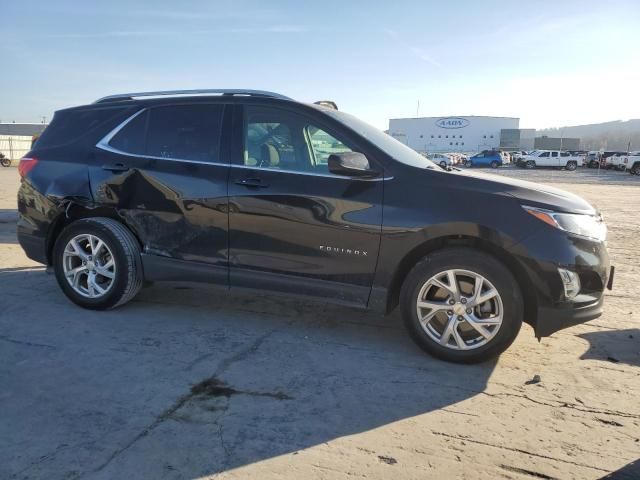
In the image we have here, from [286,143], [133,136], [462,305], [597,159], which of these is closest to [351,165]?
[286,143]

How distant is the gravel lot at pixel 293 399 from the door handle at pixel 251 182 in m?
Result: 1.22

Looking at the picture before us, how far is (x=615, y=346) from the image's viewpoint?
13.3 ft

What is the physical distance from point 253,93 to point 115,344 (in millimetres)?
2308

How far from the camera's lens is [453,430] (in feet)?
9.24

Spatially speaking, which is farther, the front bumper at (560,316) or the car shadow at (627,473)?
the front bumper at (560,316)

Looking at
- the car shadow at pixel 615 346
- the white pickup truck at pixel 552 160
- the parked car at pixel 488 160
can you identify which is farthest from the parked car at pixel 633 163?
the car shadow at pixel 615 346

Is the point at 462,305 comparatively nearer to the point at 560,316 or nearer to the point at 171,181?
the point at 560,316

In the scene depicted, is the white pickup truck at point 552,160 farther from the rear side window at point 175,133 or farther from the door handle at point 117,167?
the door handle at point 117,167

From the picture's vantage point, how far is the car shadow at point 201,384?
2.57 meters

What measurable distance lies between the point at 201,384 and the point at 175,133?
2.24 m

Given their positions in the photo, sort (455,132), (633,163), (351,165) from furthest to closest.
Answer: (455,132) < (633,163) < (351,165)

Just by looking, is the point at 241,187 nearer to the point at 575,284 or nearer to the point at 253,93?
the point at 253,93

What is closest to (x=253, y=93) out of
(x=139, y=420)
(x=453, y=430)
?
(x=139, y=420)

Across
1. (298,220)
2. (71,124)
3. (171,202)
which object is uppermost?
(71,124)
